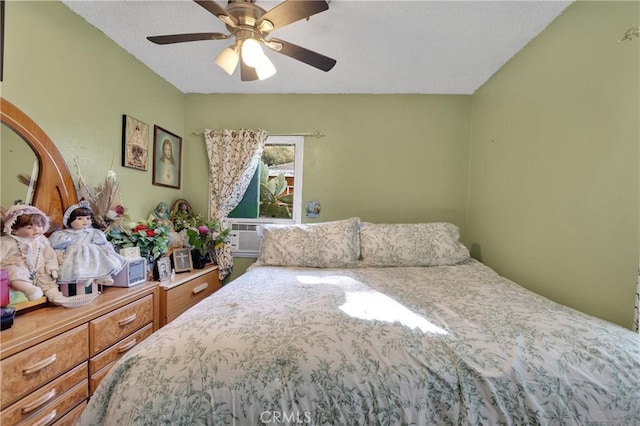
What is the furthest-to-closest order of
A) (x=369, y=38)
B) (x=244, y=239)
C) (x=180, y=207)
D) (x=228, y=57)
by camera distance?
1. (x=244, y=239)
2. (x=180, y=207)
3. (x=369, y=38)
4. (x=228, y=57)

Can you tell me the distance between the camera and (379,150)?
2740 millimetres

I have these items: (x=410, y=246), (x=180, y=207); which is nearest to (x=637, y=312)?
(x=410, y=246)

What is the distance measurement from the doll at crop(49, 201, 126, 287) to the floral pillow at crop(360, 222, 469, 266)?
1.68m

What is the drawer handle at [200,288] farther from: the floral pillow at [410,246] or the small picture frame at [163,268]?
the floral pillow at [410,246]

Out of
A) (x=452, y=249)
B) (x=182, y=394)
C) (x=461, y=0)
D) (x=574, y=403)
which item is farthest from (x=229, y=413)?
(x=461, y=0)

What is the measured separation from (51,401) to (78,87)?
66.0 inches

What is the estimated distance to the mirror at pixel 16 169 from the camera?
1300mm

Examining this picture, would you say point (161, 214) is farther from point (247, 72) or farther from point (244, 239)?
point (247, 72)

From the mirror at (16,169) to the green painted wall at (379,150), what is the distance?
1679mm

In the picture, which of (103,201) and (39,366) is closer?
(39,366)

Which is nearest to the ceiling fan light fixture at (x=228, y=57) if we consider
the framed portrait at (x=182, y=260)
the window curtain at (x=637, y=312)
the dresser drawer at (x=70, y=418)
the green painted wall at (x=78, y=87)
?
the green painted wall at (x=78, y=87)

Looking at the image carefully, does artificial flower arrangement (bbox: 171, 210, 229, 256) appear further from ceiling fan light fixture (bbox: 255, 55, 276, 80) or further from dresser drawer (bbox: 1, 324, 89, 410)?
ceiling fan light fixture (bbox: 255, 55, 276, 80)

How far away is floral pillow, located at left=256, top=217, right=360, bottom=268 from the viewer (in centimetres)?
216

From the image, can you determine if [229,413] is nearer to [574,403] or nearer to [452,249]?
[574,403]
